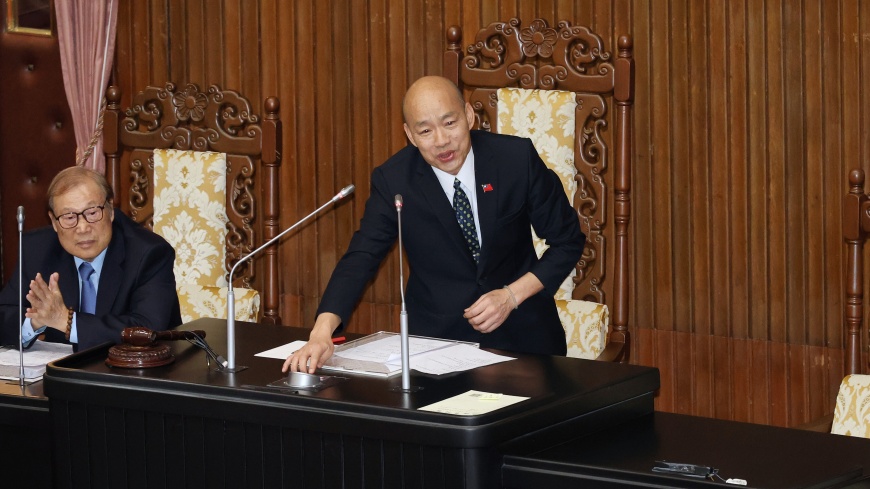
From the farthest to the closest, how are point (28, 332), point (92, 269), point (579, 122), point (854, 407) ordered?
point (579, 122) → point (92, 269) → point (28, 332) → point (854, 407)

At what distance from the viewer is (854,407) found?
2986 millimetres

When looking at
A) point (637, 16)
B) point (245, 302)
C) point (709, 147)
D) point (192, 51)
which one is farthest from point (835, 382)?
point (192, 51)

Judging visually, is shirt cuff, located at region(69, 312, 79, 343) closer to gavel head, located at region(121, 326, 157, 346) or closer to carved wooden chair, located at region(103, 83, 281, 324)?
gavel head, located at region(121, 326, 157, 346)

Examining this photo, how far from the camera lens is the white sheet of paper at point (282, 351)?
303 centimetres

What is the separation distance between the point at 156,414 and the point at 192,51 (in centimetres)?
281

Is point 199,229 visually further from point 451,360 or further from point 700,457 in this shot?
point 700,457

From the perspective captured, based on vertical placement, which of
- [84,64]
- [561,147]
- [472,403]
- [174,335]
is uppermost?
[84,64]

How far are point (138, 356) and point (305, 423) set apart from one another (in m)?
0.54

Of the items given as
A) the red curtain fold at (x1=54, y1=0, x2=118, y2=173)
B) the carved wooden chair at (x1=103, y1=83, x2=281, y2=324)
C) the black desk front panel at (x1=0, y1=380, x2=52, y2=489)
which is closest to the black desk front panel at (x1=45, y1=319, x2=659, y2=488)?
the black desk front panel at (x1=0, y1=380, x2=52, y2=489)

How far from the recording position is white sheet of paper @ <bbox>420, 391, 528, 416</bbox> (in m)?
2.43

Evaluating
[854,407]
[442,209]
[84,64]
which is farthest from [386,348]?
[84,64]

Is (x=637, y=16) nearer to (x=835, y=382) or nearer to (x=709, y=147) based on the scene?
(x=709, y=147)

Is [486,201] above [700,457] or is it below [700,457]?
above

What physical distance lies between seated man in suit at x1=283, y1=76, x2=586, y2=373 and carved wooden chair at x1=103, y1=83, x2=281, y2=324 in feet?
3.87
